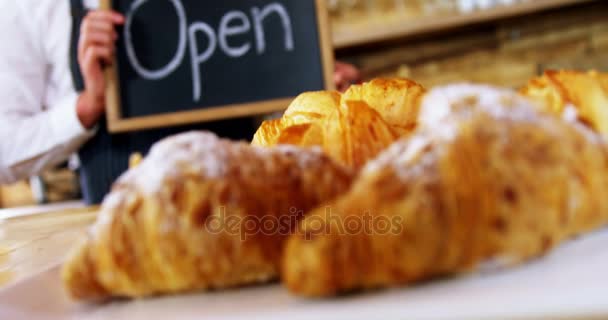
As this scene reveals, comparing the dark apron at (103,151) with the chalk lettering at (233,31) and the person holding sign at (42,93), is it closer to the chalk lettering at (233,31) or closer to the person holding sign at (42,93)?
the person holding sign at (42,93)

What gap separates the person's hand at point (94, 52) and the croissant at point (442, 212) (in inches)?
46.1

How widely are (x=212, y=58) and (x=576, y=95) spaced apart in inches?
42.2

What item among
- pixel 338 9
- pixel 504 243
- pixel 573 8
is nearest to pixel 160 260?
pixel 504 243

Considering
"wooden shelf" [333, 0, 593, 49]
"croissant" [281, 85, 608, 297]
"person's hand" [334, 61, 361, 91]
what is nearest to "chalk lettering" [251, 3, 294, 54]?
"person's hand" [334, 61, 361, 91]

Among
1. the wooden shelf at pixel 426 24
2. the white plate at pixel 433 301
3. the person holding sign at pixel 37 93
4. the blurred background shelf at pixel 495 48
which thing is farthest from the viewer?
the blurred background shelf at pixel 495 48

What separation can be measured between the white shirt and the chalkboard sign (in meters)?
0.26

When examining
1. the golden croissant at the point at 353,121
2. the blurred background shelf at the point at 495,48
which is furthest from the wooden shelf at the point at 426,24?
the golden croissant at the point at 353,121

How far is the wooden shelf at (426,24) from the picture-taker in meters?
1.66

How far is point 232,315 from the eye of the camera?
247 millimetres

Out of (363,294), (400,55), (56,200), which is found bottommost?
(56,200)

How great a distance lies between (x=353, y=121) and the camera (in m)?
0.41

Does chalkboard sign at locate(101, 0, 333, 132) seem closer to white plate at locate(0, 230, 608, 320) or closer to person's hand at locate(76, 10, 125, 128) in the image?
person's hand at locate(76, 10, 125, 128)

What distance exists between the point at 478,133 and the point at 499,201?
36mm

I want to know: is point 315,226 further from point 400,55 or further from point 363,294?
point 400,55
